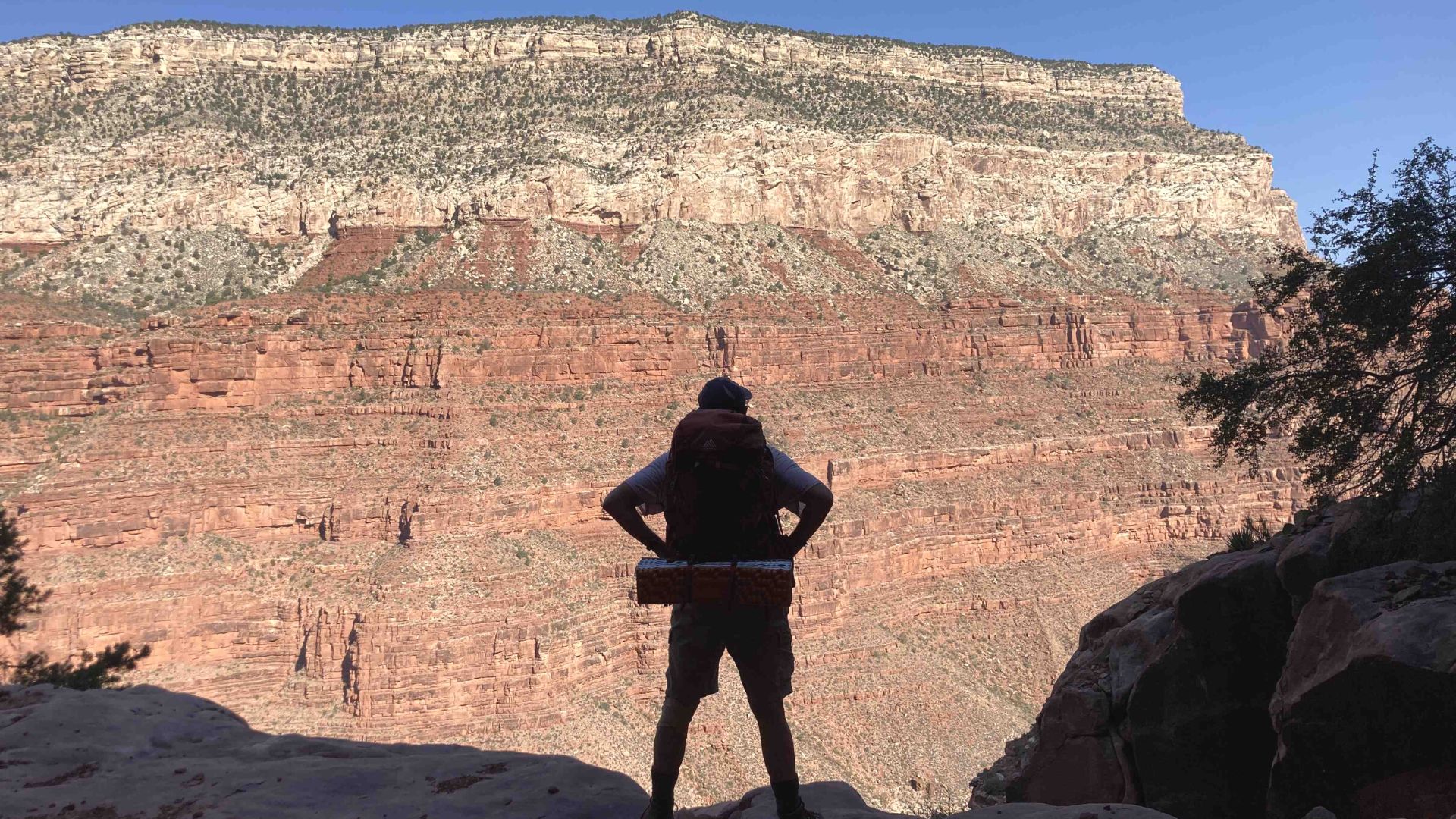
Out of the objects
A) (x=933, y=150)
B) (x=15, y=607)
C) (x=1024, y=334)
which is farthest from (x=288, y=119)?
(x=15, y=607)

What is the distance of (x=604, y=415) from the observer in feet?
167

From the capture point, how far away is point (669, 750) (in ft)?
22.7

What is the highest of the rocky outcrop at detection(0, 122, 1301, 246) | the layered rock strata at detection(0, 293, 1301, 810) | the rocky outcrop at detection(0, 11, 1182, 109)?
the rocky outcrop at detection(0, 11, 1182, 109)

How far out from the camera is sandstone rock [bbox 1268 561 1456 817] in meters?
7.03

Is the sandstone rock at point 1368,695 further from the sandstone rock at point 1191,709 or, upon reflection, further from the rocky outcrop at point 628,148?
the rocky outcrop at point 628,148

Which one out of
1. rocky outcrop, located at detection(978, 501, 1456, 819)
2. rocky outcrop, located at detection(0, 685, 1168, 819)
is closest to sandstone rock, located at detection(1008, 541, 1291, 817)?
rocky outcrop, located at detection(978, 501, 1456, 819)

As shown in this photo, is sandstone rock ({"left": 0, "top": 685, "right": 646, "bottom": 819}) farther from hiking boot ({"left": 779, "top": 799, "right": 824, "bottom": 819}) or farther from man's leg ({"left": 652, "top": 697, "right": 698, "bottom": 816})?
hiking boot ({"left": 779, "top": 799, "right": 824, "bottom": 819})

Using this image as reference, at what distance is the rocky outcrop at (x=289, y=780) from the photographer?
24.6 ft

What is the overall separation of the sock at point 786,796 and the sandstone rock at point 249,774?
122 cm

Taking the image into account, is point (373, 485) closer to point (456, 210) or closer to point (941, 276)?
point (456, 210)

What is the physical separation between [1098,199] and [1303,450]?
77305 mm

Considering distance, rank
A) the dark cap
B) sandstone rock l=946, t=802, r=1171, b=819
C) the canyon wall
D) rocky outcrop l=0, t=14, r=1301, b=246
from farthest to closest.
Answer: rocky outcrop l=0, t=14, r=1301, b=246 → the canyon wall → the dark cap → sandstone rock l=946, t=802, r=1171, b=819

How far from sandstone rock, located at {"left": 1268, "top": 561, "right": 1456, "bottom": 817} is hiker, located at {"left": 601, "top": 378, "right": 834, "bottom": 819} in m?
4.31

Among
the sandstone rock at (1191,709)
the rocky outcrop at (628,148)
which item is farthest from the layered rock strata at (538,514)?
the sandstone rock at (1191,709)
